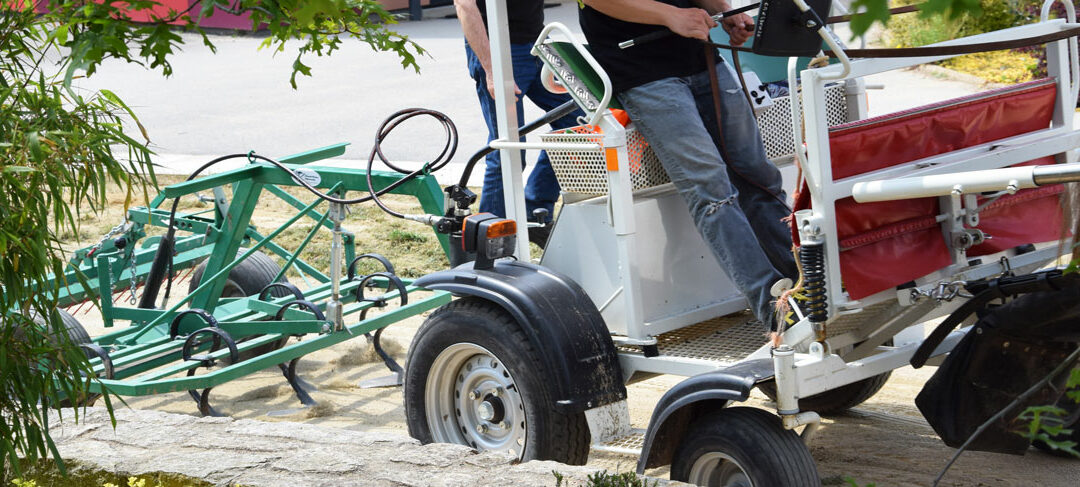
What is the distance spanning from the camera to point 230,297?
6395 mm

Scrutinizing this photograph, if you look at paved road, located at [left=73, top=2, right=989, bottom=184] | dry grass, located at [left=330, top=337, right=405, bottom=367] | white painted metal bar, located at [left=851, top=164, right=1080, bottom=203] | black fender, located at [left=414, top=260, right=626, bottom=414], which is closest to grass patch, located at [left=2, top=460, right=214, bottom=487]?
black fender, located at [left=414, top=260, right=626, bottom=414]

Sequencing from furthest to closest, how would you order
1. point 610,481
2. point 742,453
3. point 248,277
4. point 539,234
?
point 248,277, point 539,234, point 742,453, point 610,481

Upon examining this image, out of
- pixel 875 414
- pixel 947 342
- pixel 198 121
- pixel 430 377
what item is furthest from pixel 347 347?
pixel 198 121

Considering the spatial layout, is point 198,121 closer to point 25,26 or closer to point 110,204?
point 110,204

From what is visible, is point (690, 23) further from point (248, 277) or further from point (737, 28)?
point (248, 277)

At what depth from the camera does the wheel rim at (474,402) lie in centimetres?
420

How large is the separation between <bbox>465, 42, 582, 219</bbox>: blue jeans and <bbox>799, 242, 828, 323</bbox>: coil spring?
1548mm

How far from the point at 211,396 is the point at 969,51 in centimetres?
385

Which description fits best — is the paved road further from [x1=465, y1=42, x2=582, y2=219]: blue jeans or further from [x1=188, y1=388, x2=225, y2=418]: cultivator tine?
[x1=188, y1=388, x2=225, y2=418]: cultivator tine

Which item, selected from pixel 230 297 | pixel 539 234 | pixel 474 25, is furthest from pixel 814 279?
pixel 230 297

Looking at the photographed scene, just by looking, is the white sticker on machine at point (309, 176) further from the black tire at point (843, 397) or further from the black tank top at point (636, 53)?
the black tire at point (843, 397)

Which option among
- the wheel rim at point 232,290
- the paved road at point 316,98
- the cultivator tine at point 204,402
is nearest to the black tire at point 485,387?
the cultivator tine at point 204,402

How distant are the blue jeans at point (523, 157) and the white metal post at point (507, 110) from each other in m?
0.46

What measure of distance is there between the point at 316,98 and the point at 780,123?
11637 millimetres
